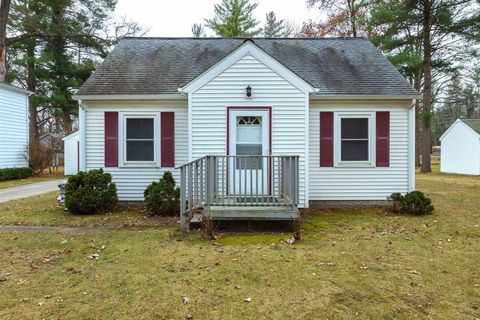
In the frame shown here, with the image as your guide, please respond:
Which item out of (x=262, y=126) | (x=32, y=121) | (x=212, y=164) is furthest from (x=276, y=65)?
(x=32, y=121)

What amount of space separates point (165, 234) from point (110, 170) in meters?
3.64

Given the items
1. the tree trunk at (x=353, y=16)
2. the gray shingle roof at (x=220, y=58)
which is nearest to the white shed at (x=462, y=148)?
the tree trunk at (x=353, y=16)

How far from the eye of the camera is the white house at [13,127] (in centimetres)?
1702

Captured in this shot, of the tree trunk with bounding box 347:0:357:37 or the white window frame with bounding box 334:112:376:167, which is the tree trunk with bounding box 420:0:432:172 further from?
the white window frame with bounding box 334:112:376:167

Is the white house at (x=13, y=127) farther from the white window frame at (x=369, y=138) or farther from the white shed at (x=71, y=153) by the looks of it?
the white window frame at (x=369, y=138)

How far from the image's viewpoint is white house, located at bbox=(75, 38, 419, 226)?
8.08m

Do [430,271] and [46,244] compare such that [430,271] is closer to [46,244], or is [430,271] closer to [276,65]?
[276,65]

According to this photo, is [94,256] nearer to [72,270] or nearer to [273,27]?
[72,270]

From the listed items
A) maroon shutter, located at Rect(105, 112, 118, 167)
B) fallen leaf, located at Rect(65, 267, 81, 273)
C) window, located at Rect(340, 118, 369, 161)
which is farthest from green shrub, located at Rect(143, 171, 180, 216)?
window, located at Rect(340, 118, 369, 161)

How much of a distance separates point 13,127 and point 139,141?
1266cm

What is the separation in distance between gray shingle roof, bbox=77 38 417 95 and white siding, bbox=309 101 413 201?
1.48 ft

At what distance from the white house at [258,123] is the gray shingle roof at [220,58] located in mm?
56

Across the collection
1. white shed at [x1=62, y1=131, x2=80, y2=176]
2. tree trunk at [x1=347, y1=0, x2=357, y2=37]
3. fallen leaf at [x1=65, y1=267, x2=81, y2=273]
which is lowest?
fallen leaf at [x1=65, y1=267, x2=81, y2=273]

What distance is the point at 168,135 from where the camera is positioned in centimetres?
907
